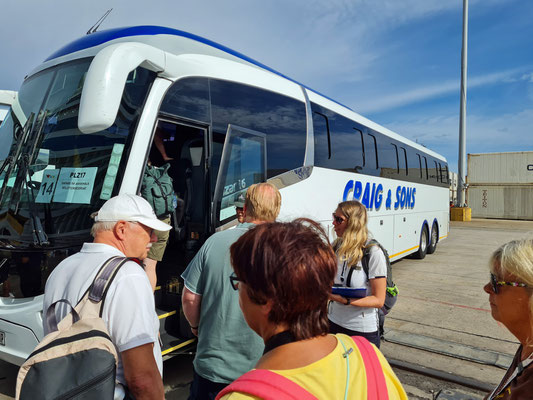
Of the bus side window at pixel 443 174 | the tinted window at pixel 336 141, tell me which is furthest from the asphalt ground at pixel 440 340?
the bus side window at pixel 443 174

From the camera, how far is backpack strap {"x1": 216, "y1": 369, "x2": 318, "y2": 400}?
901 mm

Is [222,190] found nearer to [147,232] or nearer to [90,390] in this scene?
[147,232]

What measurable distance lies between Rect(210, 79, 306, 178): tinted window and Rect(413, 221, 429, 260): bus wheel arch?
748 centimetres

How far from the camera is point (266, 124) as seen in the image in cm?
486

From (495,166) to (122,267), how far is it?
38627 mm

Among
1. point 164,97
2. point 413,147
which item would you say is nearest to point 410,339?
point 164,97

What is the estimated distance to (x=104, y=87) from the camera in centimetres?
268

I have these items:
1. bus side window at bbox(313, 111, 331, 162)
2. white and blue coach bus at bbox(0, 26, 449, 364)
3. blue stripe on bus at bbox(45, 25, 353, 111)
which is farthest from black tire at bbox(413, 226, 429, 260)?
blue stripe on bus at bbox(45, 25, 353, 111)

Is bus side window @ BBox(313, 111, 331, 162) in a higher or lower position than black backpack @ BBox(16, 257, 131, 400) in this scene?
higher

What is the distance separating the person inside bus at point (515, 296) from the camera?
155cm

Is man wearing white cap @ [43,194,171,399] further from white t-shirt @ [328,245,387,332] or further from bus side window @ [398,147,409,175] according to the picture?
bus side window @ [398,147,409,175]

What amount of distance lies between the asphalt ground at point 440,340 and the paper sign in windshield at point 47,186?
1882 mm

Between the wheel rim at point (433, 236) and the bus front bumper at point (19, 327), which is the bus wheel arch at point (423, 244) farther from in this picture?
the bus front bumper at point (19, 327)

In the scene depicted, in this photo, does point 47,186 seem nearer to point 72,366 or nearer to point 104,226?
point 104,226
